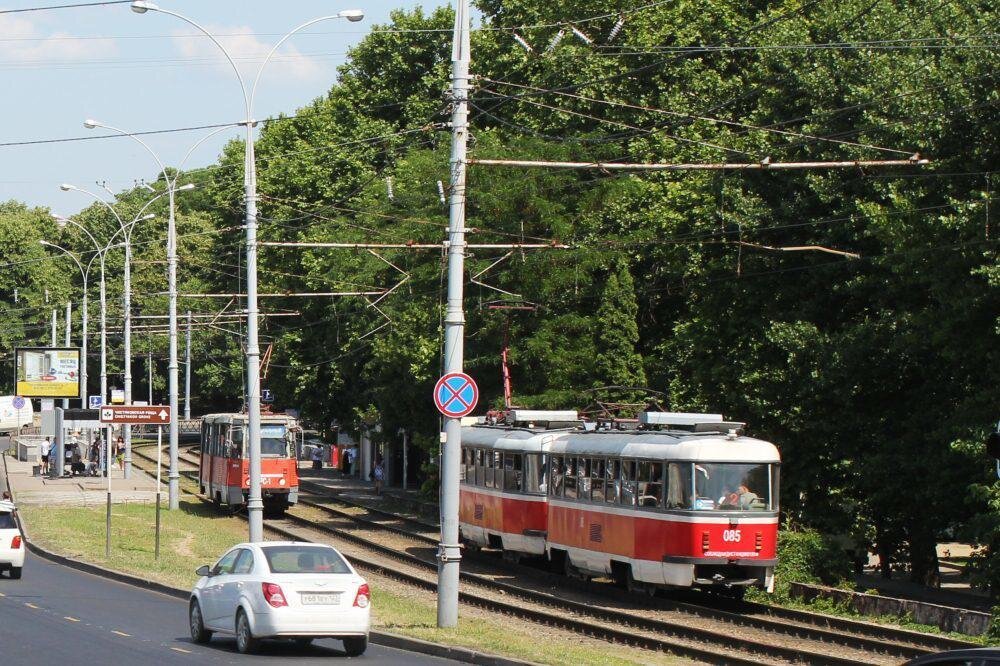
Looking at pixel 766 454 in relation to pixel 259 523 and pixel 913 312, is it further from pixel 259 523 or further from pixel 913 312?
pixel 259 523

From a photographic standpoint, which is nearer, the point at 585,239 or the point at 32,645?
the point at 32,645

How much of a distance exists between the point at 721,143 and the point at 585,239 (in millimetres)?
4837

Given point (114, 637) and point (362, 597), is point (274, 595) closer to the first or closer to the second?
point (362, 597)

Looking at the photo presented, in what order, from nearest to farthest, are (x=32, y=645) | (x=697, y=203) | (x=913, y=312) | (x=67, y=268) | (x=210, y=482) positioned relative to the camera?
(x=32, y=645) → (x=913, y=312) → (x=697, y=203) → (x=210, y=482) → (x=67, y=268)

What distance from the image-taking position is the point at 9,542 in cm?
3016

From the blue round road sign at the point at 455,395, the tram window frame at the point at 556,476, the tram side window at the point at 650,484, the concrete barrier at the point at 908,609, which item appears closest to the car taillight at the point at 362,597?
the blue round road sign at the point at 455,395

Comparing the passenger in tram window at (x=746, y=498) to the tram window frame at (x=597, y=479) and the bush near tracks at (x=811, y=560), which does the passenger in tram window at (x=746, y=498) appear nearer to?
the bush near tracks at (x=811, y=560)

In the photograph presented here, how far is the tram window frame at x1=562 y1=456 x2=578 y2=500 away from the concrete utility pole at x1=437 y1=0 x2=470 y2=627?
385 inches

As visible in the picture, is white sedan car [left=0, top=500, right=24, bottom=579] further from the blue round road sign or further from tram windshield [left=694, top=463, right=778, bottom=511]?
tram windshield [left=694, top=463, right=778, bottom=511]

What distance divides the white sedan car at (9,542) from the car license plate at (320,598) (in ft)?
48.1

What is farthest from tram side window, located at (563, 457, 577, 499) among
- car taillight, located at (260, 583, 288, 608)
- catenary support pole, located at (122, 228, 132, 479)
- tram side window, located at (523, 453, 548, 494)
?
catenary support pole, located at (122, 228, 132, 479)

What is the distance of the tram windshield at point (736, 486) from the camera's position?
26.3 metres

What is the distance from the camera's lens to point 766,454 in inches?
1059

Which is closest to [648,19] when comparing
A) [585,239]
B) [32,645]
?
[585,239]
